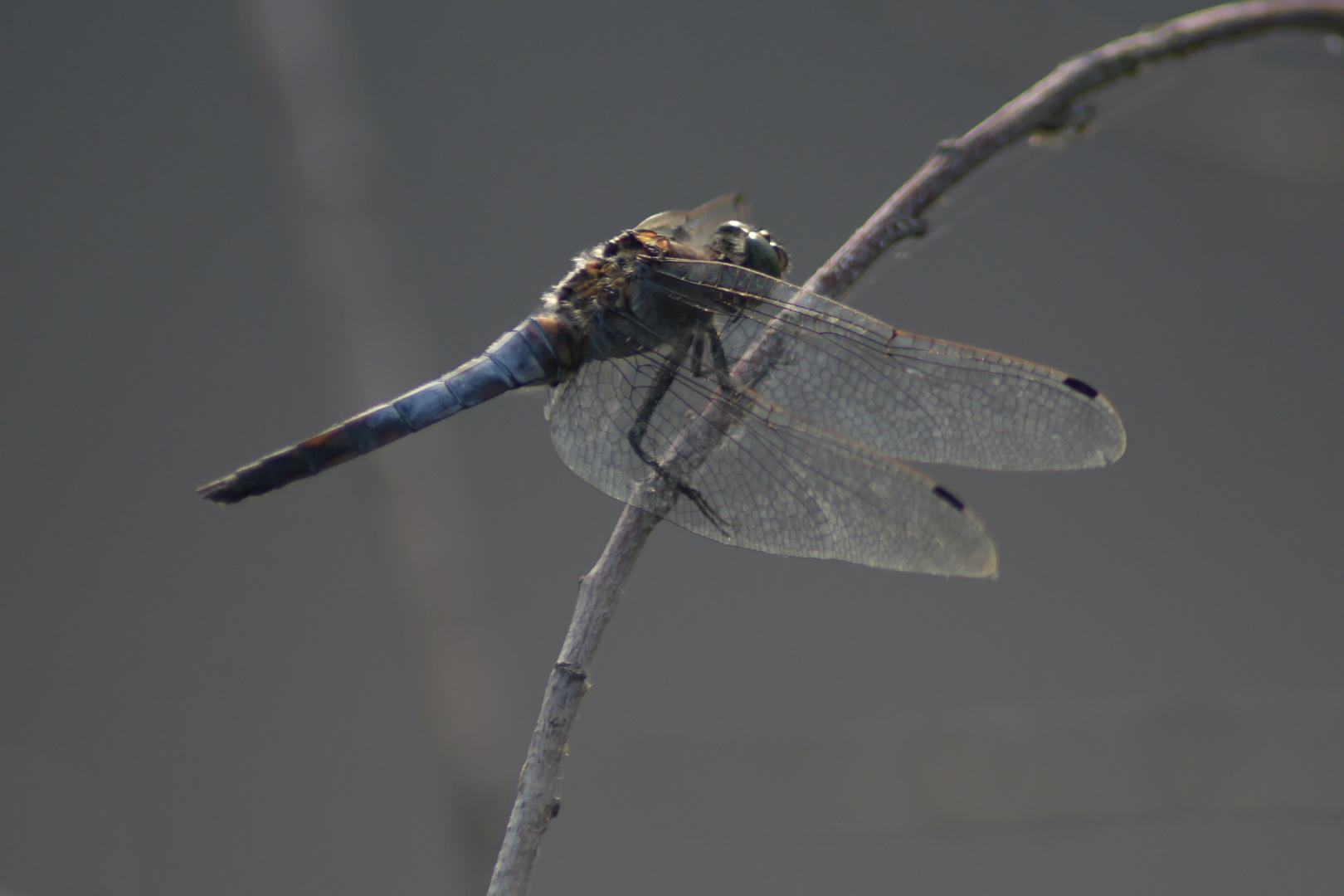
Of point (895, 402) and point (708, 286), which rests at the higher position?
point (708, 286)

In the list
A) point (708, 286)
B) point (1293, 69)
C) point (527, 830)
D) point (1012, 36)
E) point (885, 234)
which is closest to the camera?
point (527, 830)

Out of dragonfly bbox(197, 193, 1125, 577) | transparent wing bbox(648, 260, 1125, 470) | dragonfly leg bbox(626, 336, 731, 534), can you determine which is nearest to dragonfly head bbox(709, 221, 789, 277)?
dragonfly bbox(197, 193, 1125, 577)

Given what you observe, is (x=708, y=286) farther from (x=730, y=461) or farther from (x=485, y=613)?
(x=485, y=613)

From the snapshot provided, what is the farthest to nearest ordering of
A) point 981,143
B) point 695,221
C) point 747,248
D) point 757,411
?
point 695,221 → point 747,248 → point 757,411 → point 981,143

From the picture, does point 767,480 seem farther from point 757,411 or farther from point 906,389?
point 906,389

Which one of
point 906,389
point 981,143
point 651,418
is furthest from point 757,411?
point 981,143

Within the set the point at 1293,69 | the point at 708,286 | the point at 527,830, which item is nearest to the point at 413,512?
the point at 708,286
